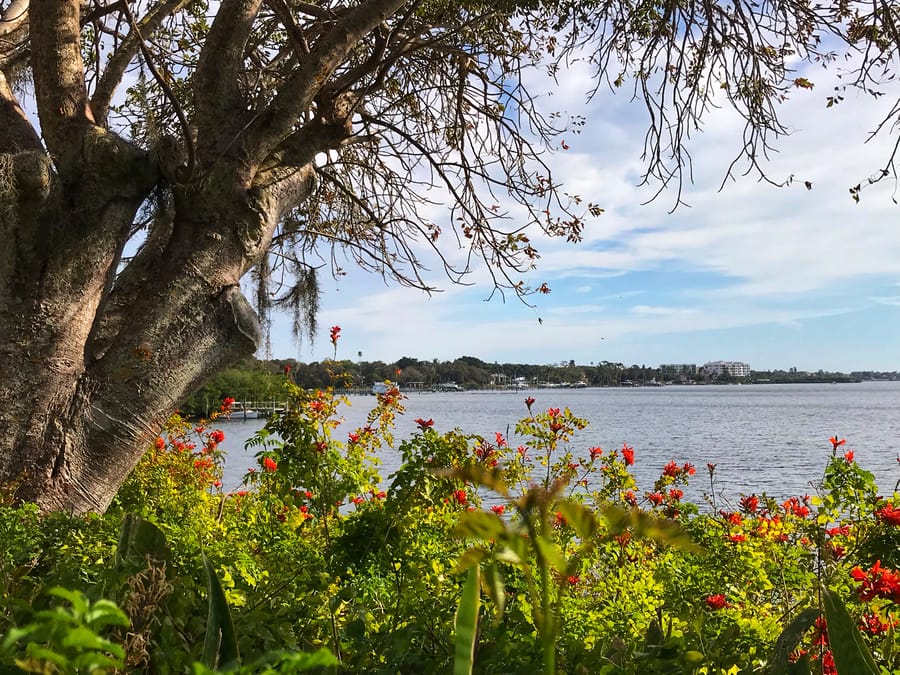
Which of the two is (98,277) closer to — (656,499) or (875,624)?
(656,499)

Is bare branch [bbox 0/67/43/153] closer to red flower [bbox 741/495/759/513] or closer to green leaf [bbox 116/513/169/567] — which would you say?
green leaf [bbox 116/513/169/567]

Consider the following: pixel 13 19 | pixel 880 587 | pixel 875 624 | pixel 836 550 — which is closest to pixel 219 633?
pixel 880 587

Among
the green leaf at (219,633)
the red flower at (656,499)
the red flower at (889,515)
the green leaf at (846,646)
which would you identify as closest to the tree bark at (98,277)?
the red flower at (656,499)

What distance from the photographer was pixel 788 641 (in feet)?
3.87

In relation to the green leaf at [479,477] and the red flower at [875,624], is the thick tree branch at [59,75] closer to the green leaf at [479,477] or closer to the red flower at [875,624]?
the green leaf at [479,477]

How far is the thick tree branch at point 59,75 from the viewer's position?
3270 mm

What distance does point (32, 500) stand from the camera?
2963 millimetres

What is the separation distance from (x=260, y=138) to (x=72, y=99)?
916 mm

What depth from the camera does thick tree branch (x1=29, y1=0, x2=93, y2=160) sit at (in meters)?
3.27

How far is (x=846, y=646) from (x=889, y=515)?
3.89 ft

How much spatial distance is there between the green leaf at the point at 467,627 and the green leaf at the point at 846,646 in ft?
2.26

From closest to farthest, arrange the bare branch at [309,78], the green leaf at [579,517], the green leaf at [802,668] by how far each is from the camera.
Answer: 1. the green leaf at [579,517]
2. the green leaf at [802,668]
3. the bare branch at [309,78]

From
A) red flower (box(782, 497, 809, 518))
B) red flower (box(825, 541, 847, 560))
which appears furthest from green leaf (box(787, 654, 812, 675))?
red flower (box(782, 497, 809, 518))

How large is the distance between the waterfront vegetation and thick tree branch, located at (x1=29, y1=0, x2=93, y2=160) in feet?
6.01
